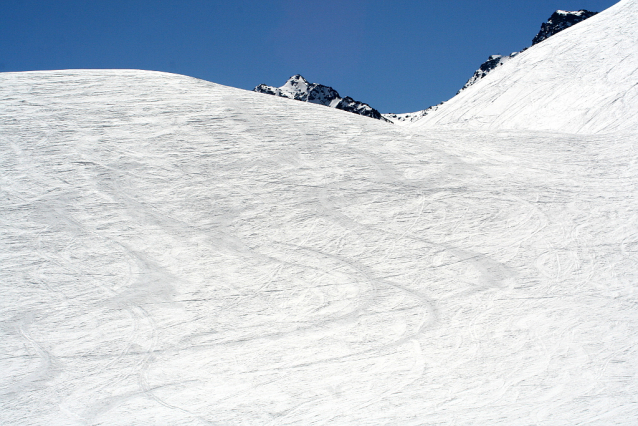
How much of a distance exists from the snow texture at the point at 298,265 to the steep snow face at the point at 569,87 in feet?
6.33

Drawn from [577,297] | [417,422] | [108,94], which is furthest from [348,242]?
[108,94]

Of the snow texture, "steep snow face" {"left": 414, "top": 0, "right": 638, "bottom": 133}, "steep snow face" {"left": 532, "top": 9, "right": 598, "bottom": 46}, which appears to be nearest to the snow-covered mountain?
"steep snow face" {"left": 532, "top": 9, "right": 598, "bottom": 46}

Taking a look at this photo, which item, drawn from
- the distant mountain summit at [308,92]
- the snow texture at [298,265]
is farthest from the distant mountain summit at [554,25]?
the snow texture at [298,265]

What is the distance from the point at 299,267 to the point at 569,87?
726 inches

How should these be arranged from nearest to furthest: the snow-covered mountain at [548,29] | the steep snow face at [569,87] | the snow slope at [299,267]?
the snow slope at [299,267] < the steep snow face at [569,87] < the snow-covered mountain at [548,29]

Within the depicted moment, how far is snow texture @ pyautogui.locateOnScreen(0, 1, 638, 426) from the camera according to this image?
6.45 meters

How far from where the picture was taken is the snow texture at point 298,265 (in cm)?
645

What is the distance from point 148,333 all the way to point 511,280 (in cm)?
682

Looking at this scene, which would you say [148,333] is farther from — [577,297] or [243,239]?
[577,297]

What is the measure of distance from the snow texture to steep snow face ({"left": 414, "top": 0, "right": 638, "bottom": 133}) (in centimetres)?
193

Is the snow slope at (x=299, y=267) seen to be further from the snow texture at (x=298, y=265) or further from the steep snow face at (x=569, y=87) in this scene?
the steep snow face at (x=569, y=87)

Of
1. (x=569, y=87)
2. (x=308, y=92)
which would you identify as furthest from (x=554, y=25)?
(x=569, y=87)

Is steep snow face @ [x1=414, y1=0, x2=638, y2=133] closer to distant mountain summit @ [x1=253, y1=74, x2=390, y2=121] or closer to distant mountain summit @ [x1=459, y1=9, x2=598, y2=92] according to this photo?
distant mountain summit @ [x1=459, y1=9, x2=598, y2=92]

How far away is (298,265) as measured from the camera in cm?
1000
